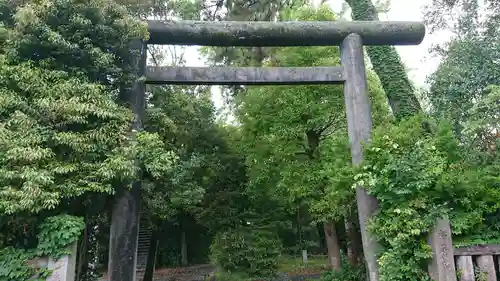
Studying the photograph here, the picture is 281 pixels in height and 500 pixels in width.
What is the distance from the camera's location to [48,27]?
215 inches

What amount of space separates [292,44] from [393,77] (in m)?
2.31

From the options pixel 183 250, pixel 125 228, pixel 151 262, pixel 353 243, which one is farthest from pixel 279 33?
pixel 183 250

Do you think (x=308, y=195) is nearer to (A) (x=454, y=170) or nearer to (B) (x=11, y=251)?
(A) (x=454, y=170)

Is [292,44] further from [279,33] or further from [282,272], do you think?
[282,272]

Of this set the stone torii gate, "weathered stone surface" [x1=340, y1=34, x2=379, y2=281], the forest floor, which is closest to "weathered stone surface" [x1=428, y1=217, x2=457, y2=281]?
"weathered stone surface" [x1=340, y1=34, x2=379, y2=281]

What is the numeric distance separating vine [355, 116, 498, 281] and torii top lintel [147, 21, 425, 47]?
2.10m

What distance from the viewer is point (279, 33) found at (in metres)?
6.99

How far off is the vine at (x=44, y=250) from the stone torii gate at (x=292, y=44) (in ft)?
4.35

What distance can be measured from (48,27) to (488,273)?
22.2 ft

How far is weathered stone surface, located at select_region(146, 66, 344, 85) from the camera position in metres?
6.82

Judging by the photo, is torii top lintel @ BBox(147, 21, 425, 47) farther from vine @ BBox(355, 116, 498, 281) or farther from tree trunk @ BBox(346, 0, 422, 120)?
vine @ BBox(355, 116, 498, 281)

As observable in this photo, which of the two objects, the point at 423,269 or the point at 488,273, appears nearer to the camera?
the point at 488,273

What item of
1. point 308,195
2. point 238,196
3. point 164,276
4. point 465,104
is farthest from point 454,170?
point 164,276

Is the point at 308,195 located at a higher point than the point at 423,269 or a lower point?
higher
